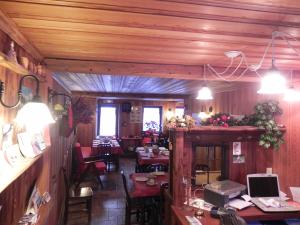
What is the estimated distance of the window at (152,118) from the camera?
32.8 ft

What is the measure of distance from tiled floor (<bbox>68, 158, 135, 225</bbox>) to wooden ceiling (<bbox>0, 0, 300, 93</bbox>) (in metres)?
2.91

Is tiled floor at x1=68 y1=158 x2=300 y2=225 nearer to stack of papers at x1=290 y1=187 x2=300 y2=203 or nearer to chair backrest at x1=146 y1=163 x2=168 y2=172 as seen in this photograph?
stack of papers at x1=290 y1=187 x2=300 y2=203

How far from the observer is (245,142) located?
3.09m

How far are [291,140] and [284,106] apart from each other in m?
0.47

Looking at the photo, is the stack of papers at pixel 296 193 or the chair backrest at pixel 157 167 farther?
the chair backrest at pixel 157 167

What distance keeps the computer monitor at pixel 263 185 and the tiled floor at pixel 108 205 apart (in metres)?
2.36

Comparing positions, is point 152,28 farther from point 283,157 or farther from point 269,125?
point 283,157

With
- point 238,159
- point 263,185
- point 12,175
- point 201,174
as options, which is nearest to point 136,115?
point 201,174

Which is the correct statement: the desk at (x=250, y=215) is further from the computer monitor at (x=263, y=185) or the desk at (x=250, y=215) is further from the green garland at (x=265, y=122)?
the green garland at (x=265, y=122)

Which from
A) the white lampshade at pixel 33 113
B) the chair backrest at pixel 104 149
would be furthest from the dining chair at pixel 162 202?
the chair backrest at pixel 104 149

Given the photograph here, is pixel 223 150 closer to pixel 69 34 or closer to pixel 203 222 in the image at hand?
pixel 203 222

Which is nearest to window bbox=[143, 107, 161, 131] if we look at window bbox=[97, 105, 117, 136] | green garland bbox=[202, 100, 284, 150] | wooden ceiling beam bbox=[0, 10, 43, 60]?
window bbox=[97, 105, 117, 136]

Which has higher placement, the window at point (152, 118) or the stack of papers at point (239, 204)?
the window at point (152, 118)

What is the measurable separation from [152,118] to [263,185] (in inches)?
290
